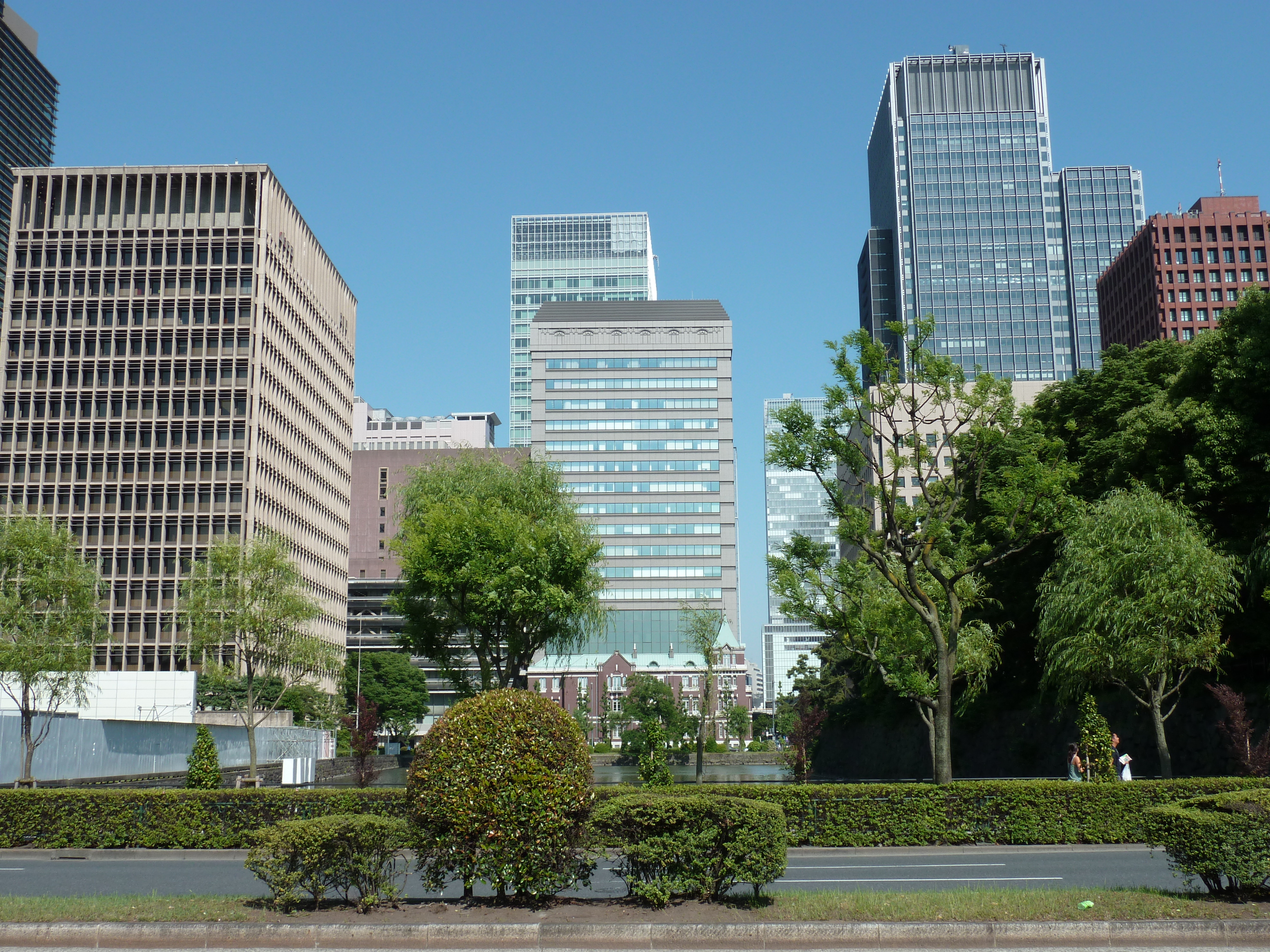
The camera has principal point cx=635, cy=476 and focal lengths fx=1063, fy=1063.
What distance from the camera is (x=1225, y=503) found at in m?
43.5

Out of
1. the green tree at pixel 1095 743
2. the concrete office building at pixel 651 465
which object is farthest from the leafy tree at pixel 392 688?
the green tree at pixel 1095 743

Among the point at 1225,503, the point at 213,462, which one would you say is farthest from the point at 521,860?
the point at 213,462

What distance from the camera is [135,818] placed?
74.2 feet

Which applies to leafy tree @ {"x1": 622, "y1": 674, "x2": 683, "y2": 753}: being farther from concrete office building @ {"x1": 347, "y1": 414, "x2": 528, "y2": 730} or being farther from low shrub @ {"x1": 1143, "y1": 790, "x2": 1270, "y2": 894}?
low shrub @ {"x1": 1143, "y1": 790, "x2": 1270, "y2": 894}

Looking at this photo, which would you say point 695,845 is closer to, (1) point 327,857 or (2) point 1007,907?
(2) point 1007,907

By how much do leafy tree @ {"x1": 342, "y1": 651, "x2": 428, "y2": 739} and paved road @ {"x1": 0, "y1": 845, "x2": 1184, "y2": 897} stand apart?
100159mm

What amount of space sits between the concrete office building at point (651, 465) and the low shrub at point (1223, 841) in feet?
453

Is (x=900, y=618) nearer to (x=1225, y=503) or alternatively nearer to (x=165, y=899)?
(x=1225, y=503)

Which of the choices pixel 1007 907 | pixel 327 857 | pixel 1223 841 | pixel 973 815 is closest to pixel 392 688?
pixel 973 815

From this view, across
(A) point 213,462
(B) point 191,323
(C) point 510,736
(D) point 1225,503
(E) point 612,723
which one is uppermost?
(B) point 191,323

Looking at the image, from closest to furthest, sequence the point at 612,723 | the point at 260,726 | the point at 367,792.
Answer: the point at 367,792 < the point at 260,726 < the point at 612,723

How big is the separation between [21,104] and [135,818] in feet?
584

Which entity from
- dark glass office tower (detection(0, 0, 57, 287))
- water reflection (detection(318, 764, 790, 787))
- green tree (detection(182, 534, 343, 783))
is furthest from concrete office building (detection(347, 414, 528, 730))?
green tree (detection(182, 534, 343, 783))

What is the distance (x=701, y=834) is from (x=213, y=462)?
97.4m
